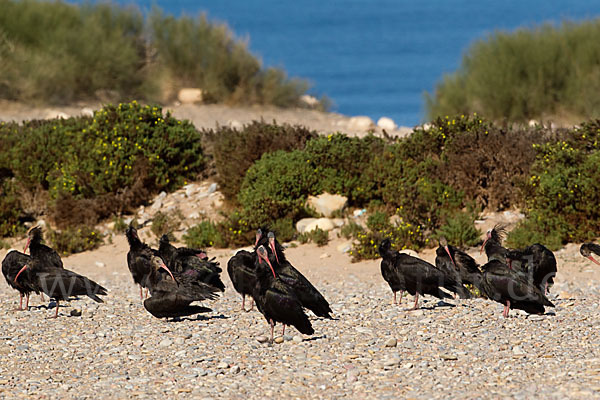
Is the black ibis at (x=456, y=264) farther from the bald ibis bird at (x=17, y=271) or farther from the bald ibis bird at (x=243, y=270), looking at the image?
the bald ibis bird at (x=17, y=271)

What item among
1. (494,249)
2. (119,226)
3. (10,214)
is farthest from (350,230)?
→ (10,214)

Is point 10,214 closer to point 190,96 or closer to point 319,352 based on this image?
point 319,352

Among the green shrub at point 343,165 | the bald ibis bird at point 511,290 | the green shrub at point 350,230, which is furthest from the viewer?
the green shrub at point 343,165

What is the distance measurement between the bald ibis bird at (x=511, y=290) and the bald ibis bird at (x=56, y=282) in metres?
4.55

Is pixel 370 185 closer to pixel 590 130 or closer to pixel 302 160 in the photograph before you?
pixel 302 160

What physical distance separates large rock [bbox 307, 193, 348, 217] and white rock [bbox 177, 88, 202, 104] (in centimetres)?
1281

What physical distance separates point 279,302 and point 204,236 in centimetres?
709

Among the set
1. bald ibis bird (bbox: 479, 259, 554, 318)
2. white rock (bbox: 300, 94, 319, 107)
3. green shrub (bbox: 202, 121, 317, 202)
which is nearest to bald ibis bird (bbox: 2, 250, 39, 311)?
bald ibis bird (bbox: 479, 259, 554, 318)

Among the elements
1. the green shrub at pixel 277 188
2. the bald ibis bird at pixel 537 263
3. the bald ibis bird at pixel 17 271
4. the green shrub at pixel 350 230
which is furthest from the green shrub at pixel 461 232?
the bald ibis bird at pixel 17 271

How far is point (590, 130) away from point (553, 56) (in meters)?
8.72

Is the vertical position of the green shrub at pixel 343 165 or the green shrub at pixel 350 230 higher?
the green shrub at pixel 343 165

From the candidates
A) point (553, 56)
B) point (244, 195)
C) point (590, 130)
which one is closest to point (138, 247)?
point (244, 195)

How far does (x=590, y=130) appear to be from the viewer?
54.7ft

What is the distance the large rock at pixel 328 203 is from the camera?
Result: 1658 cm
